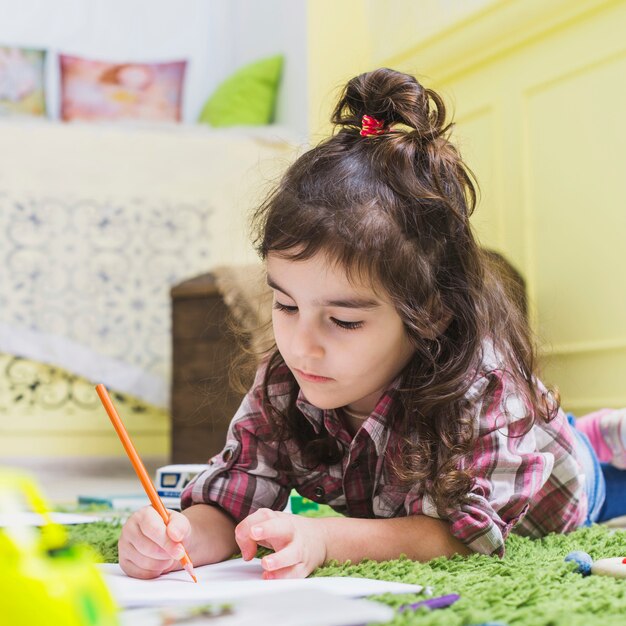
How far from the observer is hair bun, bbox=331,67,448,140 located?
818 millimetres

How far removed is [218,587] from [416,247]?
1.05 ft

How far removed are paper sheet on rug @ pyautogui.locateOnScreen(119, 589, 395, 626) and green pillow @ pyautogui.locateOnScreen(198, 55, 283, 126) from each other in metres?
2.49

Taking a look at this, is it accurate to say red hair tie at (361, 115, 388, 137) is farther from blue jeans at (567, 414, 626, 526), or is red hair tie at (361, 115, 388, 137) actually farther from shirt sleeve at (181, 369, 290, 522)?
blue jeans at (567, 414, 626, 526)

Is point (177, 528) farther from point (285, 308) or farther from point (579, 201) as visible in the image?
point (579, 201)

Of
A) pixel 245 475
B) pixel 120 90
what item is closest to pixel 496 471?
pixel 245 475

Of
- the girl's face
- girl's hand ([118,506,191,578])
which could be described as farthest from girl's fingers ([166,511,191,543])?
the girl's face

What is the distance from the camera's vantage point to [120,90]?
117 inches

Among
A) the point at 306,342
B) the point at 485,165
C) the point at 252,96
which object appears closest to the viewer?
the point at 306,342

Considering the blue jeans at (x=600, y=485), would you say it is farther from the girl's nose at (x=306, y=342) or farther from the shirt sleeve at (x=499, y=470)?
the girl's nose at (x=306, y=342)

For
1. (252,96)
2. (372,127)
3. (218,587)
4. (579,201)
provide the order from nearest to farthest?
(218,587), (372,127), (579,201), (252,96)

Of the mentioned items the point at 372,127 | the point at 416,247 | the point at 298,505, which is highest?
the point at 372,127

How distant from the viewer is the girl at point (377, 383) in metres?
0.71

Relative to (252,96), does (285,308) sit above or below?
below

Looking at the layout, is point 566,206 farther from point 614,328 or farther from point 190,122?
point 190,122
